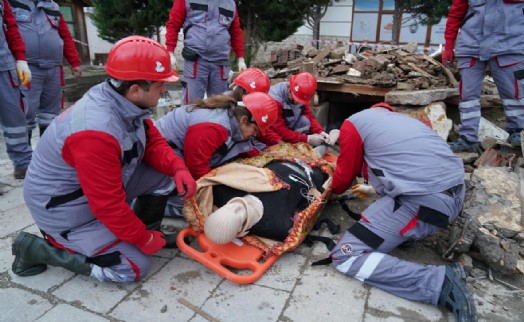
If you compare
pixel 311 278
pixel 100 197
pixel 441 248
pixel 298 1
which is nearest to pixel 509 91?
pixel 441 248

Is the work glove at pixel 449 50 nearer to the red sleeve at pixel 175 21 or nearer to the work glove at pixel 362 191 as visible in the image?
the work glove at pixel 362 191

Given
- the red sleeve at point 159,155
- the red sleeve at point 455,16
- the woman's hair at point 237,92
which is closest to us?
the red sleeve at point 159,155

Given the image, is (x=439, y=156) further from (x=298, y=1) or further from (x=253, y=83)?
(x=298, y=1)

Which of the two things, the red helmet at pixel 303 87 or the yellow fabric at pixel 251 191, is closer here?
the yellow fabric at pixel 251 191

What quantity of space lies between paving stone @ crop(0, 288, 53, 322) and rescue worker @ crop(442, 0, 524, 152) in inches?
162

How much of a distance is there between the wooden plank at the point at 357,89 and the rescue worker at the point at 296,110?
105 centimetres

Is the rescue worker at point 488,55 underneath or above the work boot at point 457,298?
above

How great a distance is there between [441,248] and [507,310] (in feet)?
1.90

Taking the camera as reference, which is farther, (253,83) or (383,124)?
(253,83)

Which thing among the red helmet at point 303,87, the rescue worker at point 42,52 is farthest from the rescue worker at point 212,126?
the rescue worker at point 42,52

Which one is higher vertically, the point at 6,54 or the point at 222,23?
the point at 222,23

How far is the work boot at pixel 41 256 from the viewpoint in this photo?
2.28 m

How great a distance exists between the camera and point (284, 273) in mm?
2459

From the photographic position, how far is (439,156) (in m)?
2.40
